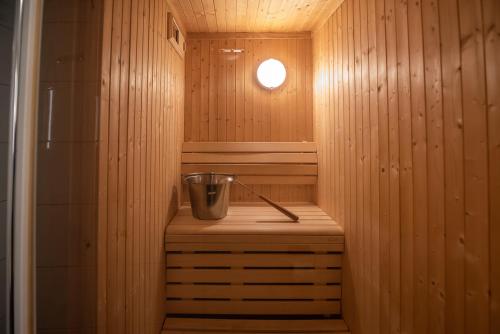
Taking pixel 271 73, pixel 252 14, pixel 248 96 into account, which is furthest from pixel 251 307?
pixel 252 14

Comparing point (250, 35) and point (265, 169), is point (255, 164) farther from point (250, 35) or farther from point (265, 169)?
point (250, 35)

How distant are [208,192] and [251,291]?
957 mm

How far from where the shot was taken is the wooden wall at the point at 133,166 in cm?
119

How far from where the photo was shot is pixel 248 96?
3.21m

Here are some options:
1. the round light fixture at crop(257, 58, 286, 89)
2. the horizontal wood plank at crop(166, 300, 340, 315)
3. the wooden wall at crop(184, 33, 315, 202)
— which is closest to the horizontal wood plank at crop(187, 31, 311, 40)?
the wooden wall at crop(184, 33, 315, 202)

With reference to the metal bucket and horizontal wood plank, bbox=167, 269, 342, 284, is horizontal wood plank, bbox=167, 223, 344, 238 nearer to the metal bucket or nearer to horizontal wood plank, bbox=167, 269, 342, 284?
the metal bucket

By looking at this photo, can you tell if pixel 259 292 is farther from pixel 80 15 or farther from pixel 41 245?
pixel 80 15

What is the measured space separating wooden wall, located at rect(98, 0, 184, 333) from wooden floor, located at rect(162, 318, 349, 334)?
16 centimetres

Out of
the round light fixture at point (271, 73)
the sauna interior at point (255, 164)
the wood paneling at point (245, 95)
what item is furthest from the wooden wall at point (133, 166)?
the round light fixture at point (271, 73)

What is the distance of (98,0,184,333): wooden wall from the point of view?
3.91ft

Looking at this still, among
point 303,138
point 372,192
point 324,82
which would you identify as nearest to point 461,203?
point 372,192

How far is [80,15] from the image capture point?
1.02 m

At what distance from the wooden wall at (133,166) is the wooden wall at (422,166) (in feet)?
5.02

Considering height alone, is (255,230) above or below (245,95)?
below
